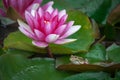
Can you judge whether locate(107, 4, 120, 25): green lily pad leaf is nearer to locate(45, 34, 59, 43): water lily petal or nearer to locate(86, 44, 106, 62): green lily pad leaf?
locate(86, 44, 106, 62): green lily pad leaf

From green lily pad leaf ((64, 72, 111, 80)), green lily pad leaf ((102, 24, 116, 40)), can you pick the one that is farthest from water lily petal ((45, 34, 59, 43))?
green lily pad leaf ((102, 24, 116, 40))

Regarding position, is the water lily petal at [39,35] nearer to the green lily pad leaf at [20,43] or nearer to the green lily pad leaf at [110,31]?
the green lily pad leaf at [20,43]

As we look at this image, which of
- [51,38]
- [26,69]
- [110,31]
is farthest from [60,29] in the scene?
[110,31]

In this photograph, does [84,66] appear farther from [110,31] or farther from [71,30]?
[110,31]

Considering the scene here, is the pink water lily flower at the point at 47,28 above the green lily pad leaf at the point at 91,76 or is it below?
above

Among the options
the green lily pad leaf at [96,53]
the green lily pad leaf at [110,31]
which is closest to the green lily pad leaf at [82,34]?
the green lily pad leaf at [96,53]

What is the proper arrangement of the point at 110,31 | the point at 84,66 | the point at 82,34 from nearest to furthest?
1. the point at 84,66
2. the point at 82,34
3. the point at 110,31
